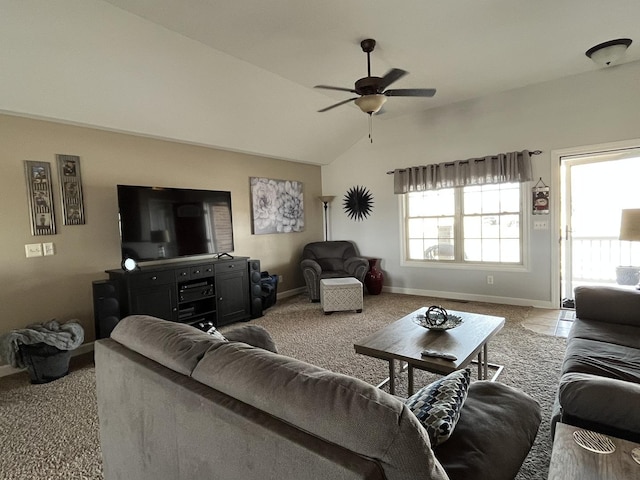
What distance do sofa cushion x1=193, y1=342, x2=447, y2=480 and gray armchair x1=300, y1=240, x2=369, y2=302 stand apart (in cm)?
424

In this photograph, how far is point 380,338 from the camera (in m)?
2.41

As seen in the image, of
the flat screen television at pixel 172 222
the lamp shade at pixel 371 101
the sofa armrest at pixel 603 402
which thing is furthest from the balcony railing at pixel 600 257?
the flat screen television at pixel 172 222

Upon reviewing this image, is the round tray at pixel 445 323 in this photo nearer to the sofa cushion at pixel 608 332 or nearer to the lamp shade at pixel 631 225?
the sofa cushion at pixel 608 332

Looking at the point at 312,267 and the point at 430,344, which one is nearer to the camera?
the point at 430,344

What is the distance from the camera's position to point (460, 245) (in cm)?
532

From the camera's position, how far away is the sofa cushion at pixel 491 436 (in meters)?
1.02

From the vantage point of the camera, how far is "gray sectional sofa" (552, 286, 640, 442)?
1167 millimetres

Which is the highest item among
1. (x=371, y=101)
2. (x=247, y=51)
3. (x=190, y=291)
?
(x=247, y=51)

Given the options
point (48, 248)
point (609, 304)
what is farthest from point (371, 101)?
point (48, 248)

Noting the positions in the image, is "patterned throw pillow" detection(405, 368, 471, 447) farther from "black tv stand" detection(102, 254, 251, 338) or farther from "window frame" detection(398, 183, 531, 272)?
"window frame" detection(398, 183, 531, 272)

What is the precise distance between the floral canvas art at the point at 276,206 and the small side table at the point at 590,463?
15.6 ft

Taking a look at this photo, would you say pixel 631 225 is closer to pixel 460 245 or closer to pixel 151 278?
pixel 460 245

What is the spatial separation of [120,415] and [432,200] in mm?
5056

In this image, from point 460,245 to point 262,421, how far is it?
5.01m
